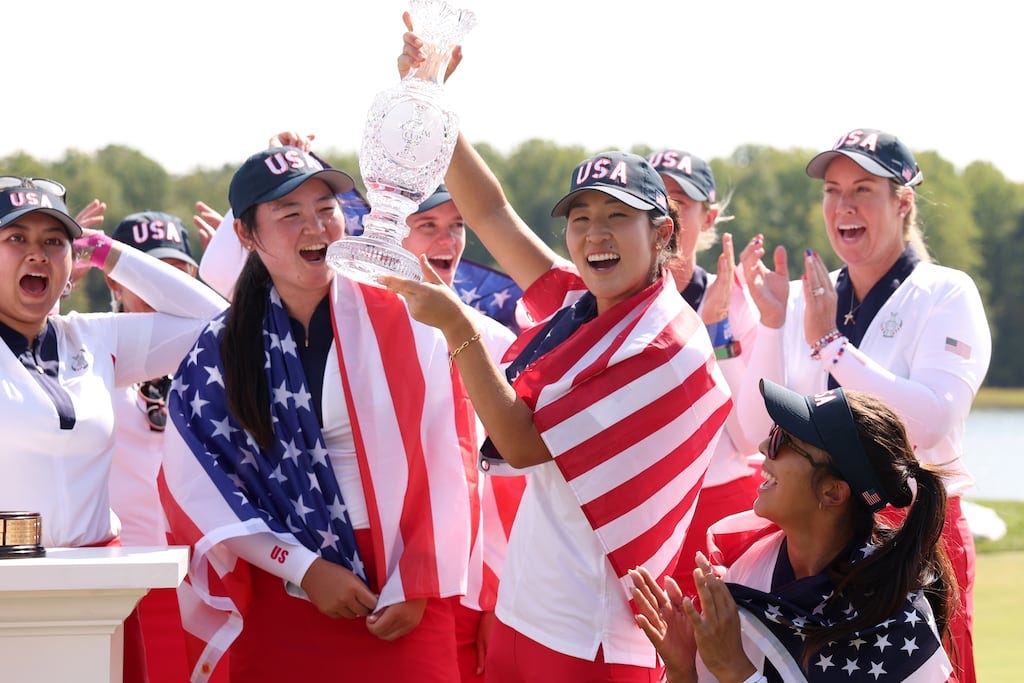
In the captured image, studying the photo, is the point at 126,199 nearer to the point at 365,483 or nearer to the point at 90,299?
the point at 90,299

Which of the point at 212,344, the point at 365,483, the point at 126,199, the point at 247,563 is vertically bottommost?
the point at 126,199

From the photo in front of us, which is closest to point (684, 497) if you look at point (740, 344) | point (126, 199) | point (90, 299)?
point (740, 344)

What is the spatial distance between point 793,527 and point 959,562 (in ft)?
4.32

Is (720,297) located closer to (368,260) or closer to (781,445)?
(781,445)

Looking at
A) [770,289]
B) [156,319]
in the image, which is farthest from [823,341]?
[156,319]

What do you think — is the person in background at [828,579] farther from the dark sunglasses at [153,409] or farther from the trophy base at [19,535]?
the dark sunglasses at [153,409]

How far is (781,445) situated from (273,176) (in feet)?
5.96

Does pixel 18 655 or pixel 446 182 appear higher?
pixel 446 182

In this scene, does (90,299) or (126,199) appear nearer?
(90,299)

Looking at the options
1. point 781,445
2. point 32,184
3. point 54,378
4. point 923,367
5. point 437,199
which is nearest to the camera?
point 781,445

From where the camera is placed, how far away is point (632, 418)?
11.8ft

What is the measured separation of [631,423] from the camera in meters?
3.60

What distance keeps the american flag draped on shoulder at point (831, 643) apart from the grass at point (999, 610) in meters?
5.00

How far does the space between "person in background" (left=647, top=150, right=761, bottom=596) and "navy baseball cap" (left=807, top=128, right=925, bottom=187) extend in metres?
0.64
